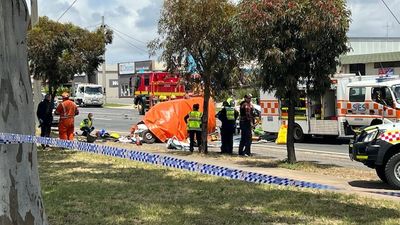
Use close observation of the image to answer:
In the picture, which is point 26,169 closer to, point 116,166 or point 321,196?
point 321,196

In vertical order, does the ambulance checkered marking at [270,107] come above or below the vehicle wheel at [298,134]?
above

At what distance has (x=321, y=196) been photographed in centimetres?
831

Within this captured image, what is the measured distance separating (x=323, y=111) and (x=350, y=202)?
12.3 metres

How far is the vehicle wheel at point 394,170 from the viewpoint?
32.0ft

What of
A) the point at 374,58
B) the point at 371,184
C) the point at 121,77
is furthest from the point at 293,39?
the point at 121,77

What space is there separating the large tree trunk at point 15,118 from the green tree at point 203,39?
935 cm

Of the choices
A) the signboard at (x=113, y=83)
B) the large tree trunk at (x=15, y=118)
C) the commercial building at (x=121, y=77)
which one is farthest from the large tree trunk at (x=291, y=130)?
the signboard at (x=113, y=83)

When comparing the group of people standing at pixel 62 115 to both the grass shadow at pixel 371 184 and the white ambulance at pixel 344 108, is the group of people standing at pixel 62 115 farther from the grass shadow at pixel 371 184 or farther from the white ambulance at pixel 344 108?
the grass shadow at pixel 371 184

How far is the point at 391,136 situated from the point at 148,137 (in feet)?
37.4

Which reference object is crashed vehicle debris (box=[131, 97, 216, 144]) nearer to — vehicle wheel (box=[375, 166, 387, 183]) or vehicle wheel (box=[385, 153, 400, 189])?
vehicle wheel (box=[375, 166, 387, 183])

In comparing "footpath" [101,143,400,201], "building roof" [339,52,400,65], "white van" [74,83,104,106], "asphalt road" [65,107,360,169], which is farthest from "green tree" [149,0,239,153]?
"white van" [74,83,104,106]

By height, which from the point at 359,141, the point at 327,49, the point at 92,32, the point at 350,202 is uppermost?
the point at 92,32

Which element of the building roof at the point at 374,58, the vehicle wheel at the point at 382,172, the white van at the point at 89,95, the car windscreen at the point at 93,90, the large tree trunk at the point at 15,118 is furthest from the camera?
the car windscreen at the point at 93,90

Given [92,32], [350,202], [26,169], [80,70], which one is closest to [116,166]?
[350,202]
